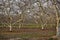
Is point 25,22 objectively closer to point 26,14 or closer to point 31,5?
point 26,14

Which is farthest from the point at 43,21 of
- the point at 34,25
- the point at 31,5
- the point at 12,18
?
the point at 12,18

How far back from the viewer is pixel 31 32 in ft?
15.4

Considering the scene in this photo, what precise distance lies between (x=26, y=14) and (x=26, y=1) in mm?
399

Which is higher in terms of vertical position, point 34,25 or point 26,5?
point 26,5

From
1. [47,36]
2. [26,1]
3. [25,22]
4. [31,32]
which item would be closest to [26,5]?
[26,1]

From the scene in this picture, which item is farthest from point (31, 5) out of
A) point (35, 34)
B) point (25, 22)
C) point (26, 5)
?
point (35, 34)

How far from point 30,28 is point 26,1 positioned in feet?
2.73

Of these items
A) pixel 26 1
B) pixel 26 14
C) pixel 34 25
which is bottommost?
pixel 34 25

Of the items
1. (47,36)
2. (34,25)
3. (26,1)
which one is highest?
(26,1)

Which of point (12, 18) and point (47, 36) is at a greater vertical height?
point (12, 18)

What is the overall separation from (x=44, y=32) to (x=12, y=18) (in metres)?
1.08

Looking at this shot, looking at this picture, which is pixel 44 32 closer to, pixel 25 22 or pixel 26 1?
pixel 25 22

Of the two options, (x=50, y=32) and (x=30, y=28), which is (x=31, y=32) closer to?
(x=30, y=28)

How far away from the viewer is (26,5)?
465 centimetres
